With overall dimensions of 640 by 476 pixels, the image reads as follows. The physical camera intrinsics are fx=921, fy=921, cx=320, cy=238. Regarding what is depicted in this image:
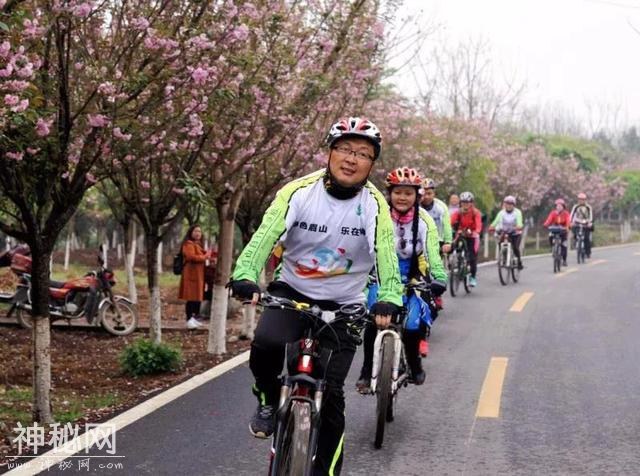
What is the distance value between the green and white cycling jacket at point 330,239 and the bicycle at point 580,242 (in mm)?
22898

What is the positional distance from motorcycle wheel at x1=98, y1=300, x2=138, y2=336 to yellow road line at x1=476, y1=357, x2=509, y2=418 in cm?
675

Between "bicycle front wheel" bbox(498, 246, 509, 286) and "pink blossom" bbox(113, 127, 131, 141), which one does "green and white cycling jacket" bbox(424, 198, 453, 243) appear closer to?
"pink blossom" bbox(113, 127, 131, 141)

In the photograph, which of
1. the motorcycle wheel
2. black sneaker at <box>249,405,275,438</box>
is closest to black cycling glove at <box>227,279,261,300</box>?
black sneaker at <box>249,405,275,438</box>

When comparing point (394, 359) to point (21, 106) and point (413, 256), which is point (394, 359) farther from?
point (21, 106)

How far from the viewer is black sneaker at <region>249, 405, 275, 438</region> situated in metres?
5.04

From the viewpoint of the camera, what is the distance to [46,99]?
7301mm

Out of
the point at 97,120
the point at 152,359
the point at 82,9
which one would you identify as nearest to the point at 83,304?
the point at 152,359

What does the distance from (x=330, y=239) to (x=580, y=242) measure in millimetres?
24308

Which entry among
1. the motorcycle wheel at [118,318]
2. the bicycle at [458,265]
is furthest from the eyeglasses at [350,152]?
the bicycle at [458,265]

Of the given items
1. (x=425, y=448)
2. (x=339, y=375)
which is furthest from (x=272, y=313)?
(x=425, y=448)

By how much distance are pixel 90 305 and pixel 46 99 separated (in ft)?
25.8

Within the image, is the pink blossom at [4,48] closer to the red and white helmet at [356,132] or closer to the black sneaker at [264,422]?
the red and white helmet at [356,132]

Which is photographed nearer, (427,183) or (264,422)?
(264,422)

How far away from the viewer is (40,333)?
25.5ft
